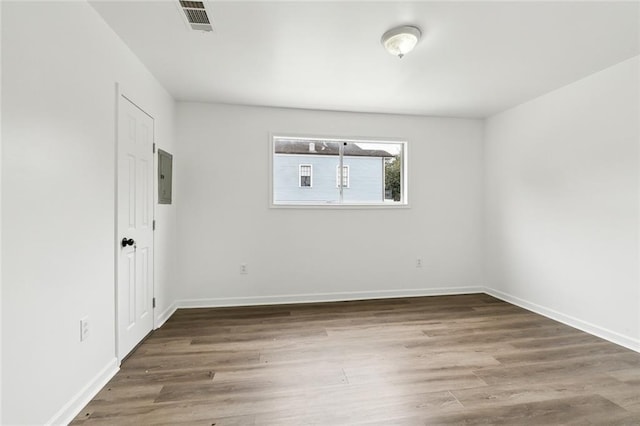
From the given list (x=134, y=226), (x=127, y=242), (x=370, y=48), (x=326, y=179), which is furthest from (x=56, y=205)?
(x=326, y=179)

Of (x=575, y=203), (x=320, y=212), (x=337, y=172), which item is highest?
(x=337, y=172)

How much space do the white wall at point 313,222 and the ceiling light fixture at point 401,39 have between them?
175 cm

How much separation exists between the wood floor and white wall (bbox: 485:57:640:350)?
1.19 ft

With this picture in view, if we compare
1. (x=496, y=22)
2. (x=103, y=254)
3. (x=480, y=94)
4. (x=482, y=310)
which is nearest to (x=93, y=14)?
(x=103, y=254)

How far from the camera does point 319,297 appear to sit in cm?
385

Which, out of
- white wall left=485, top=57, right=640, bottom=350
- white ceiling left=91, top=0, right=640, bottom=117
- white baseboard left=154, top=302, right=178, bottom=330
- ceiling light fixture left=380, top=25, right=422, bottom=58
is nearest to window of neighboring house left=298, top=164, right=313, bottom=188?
white ceiling left=91, top=0, right=640, bottom=117

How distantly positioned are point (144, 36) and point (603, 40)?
11.7 feet

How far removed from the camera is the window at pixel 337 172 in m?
3.90

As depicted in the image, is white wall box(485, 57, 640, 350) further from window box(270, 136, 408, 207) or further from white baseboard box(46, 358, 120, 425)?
white baseboard box(46, 358, 120, 425)

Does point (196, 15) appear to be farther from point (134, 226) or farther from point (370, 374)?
point (370, 374)

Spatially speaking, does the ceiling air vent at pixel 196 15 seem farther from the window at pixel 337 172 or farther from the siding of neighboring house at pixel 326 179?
the siding of neighboring house at pixel 326 179

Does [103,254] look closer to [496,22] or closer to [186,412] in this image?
[186,412]

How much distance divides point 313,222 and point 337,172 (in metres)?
0.79

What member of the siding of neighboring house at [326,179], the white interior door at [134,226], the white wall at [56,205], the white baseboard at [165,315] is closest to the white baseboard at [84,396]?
the white wall at [56,205]
